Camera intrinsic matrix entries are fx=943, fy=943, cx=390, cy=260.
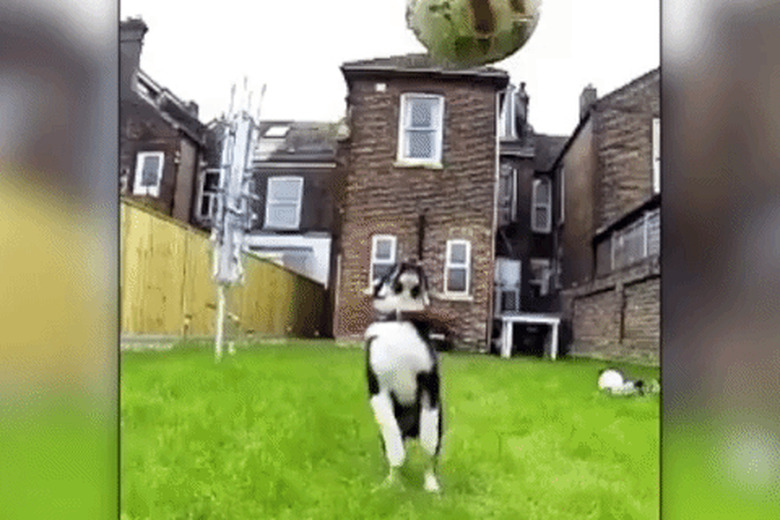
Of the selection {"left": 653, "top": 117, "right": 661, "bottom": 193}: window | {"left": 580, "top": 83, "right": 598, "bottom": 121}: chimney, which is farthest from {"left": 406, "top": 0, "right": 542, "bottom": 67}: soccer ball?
{"left": 653, "top": 117, "right": 661, "bottom": 193}: window

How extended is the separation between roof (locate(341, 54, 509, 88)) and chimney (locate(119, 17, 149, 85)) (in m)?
0.28

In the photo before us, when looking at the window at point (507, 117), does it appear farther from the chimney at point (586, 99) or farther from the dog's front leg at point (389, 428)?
the dog's front leg at point (389, 428)

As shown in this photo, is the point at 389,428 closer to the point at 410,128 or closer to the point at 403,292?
the point at 403,292

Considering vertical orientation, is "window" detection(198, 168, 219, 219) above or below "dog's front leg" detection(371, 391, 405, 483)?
above

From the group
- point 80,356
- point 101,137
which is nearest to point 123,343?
point 80,356

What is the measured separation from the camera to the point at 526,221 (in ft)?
4.42

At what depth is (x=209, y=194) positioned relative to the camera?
1.35m

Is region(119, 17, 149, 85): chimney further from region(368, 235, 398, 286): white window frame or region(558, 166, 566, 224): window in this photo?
region(558, 166, 566, 224): window

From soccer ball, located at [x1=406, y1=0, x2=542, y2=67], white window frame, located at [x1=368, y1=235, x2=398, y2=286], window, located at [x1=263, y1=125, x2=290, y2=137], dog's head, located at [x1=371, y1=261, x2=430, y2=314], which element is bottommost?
dog's head, located at [x1=371, y1=261, x2=430, y2=314]

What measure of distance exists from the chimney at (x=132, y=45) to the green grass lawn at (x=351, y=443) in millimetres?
395

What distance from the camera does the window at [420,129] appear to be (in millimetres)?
1331

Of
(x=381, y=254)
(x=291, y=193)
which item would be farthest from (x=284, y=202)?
(x=381, y=254)

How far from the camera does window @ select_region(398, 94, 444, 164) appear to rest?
1.33m

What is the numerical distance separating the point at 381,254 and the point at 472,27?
33 cm
